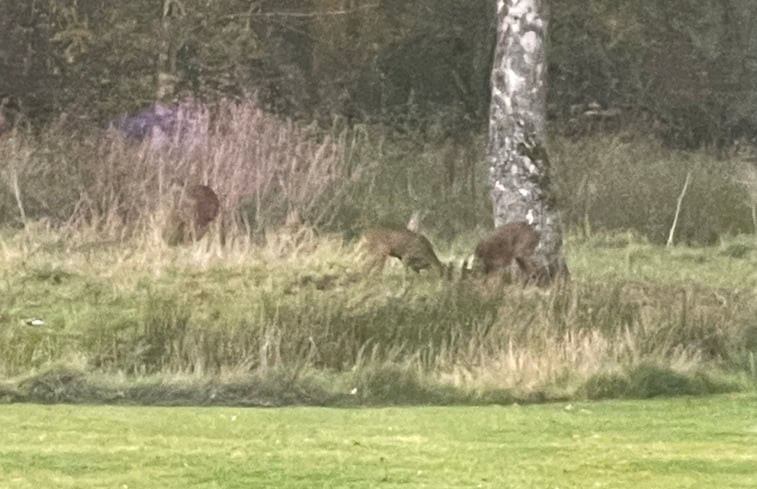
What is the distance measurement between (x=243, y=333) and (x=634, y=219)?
6.57 meters

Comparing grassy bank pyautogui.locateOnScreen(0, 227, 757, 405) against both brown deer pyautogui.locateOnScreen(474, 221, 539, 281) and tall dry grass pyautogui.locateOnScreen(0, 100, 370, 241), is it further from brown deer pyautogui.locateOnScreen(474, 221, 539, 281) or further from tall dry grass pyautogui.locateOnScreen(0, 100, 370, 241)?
tall dry grass pyautogui.locateOnScreen(0, 100, 370, 241)

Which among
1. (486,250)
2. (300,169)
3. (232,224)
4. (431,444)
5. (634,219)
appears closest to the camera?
(431,444)

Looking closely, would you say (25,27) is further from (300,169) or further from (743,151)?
(743,151)

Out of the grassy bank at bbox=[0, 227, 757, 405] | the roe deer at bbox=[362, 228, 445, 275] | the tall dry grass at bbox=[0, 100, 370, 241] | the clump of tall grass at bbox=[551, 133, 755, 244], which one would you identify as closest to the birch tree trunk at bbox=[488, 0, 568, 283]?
the roe deer at bbox=[362, 228, 445, 275]

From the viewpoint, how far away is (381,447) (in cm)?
601

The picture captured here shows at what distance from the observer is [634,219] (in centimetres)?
1405

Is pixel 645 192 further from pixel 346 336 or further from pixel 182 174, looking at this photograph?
pixel 346 336

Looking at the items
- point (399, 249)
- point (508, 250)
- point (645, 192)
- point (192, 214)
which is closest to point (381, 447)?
point (508, 250)

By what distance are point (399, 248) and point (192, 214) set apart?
1889 millimetres

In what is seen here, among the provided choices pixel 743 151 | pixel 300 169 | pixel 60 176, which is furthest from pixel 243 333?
pixel 743 151

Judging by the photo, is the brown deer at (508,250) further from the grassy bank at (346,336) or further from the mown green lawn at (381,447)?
the mown green lawn at (381,447)

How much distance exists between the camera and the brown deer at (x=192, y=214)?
432 inches

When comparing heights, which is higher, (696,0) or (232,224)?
(696,0)

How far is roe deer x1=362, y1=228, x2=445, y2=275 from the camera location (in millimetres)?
9852
